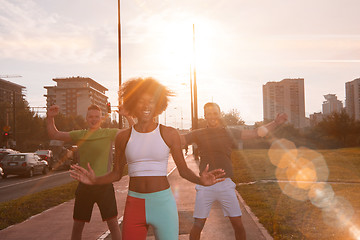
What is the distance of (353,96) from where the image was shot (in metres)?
145

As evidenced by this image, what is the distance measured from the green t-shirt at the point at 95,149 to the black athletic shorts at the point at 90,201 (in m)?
0.22

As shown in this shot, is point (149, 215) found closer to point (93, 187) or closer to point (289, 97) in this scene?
point (93, 187)

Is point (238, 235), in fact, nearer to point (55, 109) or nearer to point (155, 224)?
point (155, 224)

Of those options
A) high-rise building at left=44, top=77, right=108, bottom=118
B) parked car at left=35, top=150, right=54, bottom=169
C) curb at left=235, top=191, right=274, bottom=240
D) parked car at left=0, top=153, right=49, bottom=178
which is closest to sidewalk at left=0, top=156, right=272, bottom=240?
curb at left=235, top=191, right=274, bottom=240

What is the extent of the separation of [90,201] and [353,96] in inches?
6087

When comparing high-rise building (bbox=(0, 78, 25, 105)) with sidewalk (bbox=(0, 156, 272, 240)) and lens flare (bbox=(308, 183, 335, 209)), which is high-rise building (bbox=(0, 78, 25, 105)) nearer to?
lens flare (bbox=(308, 183, 335, 209))

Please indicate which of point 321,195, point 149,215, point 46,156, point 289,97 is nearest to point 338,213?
point 321,195

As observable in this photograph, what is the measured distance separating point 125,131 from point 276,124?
213 centimetres

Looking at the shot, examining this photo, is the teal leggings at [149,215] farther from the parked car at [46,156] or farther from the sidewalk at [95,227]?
the parked car at [46,156]

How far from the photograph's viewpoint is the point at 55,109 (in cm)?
444

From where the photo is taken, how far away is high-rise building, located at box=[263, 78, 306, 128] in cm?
15162

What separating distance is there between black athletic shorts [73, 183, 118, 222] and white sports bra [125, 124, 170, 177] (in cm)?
191

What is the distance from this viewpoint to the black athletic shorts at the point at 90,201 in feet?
16.0

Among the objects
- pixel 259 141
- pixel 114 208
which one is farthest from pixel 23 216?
pixel 259 141
